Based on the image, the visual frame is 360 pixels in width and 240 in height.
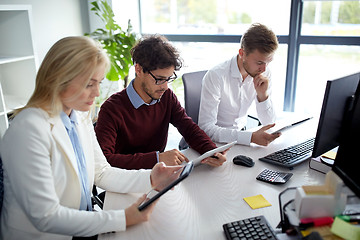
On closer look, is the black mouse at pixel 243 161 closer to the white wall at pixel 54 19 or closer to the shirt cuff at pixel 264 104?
the shirt cuff at pixel 264 104

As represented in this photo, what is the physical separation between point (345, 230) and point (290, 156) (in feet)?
2.40

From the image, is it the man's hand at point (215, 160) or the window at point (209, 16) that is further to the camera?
the window at point (209, 16)

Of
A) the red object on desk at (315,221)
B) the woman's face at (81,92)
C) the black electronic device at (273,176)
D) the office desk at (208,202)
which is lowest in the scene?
the office desk at (208,202)

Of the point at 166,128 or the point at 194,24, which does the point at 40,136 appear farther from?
the point at 194,24

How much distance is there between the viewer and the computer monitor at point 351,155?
86cm

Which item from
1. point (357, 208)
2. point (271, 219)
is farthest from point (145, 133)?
point (357, 208)

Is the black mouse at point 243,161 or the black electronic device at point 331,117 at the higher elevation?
the black electronic device at point 331,117

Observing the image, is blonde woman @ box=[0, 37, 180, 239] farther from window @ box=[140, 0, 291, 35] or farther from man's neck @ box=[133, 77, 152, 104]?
window @ box=[140, 0, 291, 35]

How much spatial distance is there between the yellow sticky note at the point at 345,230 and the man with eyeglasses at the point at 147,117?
2.23 feet

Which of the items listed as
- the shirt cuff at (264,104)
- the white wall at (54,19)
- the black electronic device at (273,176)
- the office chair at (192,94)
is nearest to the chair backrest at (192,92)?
the office chair at (192,94)

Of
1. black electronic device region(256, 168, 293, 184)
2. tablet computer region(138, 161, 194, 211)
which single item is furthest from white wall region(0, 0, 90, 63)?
black electronic device region(256, 168, 293, 184)

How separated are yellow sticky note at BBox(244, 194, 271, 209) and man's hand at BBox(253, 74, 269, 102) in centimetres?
100

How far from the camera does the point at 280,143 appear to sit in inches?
68.3

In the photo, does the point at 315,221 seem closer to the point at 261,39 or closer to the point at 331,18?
the point at 261,39
